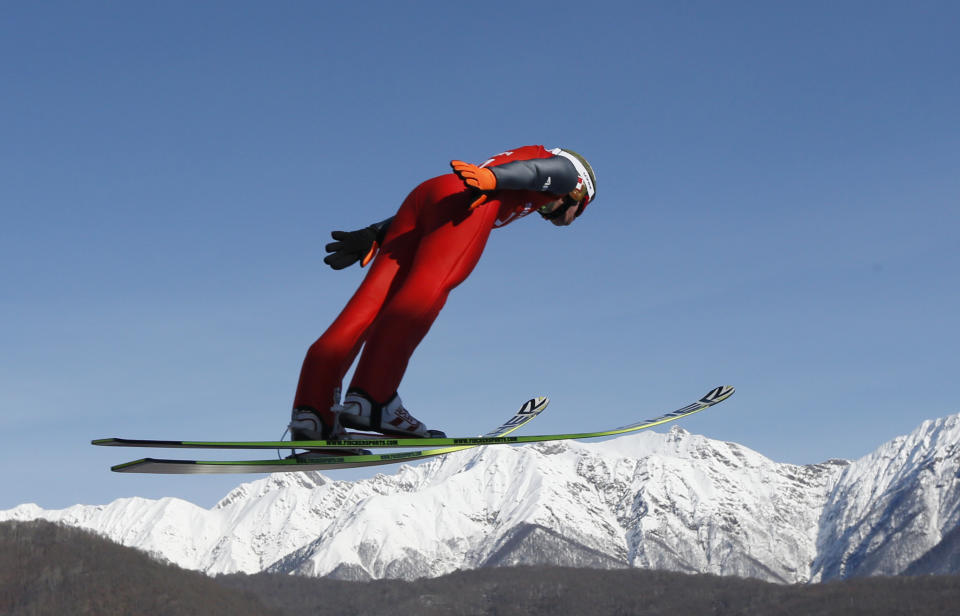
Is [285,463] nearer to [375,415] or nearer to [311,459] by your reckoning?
[311,459]

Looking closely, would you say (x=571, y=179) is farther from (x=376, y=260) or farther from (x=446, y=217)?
(x=376, y=260)

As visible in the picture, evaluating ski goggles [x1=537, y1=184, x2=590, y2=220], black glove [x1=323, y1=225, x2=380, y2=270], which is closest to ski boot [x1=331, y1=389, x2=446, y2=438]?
black glove [x1=323, y1=225, x2=380, y2=270]

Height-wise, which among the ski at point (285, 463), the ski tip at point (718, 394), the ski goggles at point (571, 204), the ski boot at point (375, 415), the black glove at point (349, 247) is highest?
the ski goggles at point (571, 204)

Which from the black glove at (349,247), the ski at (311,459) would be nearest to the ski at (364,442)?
the ski at (311,459)

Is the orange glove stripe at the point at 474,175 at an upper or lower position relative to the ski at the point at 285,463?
upper

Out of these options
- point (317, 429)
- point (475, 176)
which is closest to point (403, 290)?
point (475, 176)

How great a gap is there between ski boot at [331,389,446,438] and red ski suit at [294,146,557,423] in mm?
79

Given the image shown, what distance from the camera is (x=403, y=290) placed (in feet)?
31.3

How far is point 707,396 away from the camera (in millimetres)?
13539

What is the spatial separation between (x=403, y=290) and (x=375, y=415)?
1.16 m

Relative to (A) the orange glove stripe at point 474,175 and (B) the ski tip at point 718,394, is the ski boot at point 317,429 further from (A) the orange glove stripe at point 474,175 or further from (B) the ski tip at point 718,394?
(B) the ski tip at point 718,394

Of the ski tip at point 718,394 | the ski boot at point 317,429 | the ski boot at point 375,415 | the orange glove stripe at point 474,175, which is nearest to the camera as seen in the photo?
the orange glove stripe at point 474,175

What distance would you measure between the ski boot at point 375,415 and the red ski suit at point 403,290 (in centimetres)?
8

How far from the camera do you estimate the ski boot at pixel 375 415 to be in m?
9.38
